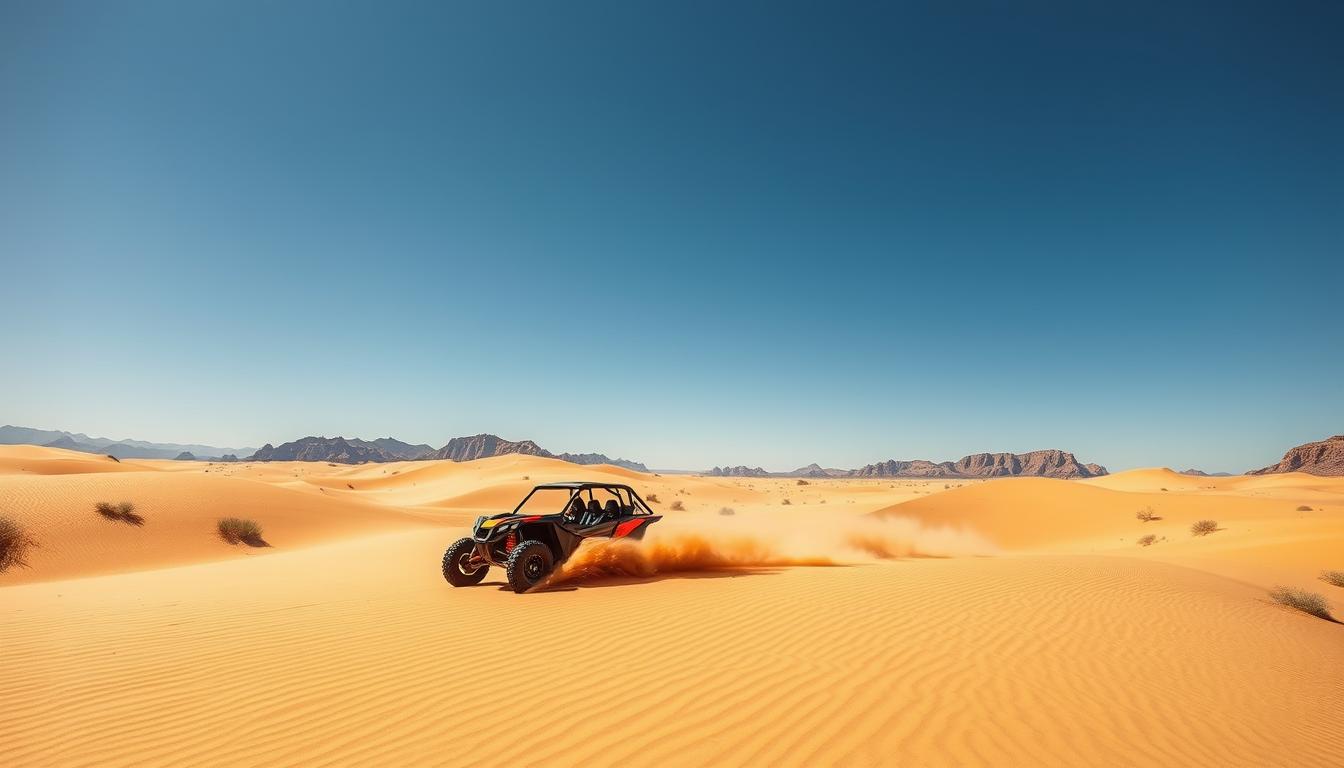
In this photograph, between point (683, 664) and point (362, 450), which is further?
point (362, 450)

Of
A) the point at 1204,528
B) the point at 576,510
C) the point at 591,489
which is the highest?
the point at 591,489

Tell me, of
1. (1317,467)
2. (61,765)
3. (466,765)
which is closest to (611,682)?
(466,765)

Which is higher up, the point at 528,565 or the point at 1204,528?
the point at 1204,528

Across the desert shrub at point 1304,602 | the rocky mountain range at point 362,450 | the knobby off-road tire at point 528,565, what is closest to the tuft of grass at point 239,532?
the knobby off-road tire at point 528,565

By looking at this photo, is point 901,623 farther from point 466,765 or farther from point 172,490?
point 172,490

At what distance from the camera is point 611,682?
Answer: 5016 millimetres

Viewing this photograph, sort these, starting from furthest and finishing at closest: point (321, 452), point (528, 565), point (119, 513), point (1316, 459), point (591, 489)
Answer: point (321, 452)
point (1316, 459)
point (119, 513)
point (591, 489)
point (528, 565)

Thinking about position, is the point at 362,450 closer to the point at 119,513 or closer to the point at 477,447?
the point at 477,447

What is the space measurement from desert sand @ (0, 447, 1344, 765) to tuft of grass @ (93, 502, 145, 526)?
5540 millimetres

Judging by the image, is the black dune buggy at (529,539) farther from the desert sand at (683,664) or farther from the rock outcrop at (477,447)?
the rock outcrop at (477,447)

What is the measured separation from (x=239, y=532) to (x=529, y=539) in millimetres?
17266

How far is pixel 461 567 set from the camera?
1001 centimetres

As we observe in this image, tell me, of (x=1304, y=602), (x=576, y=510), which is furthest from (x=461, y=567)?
(x=1304, y=602)

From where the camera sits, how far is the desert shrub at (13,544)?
48.4 feet
